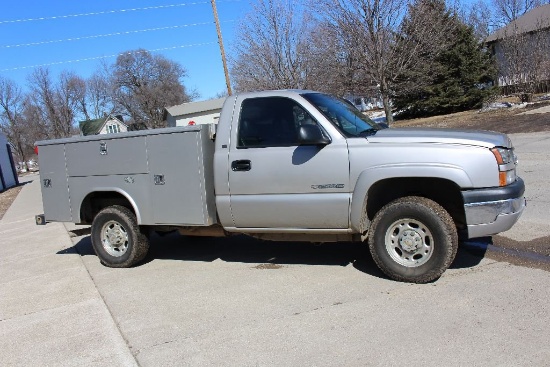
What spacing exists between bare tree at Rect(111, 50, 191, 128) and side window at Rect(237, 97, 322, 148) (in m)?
79.7

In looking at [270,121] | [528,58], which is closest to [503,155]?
[270,121]

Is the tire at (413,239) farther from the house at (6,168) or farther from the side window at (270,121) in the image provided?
the house at (6,168)

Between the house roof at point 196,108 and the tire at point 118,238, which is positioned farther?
the house roof at point 196,108

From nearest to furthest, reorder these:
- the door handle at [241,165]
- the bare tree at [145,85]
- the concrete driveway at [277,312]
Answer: the concrete driveway at [277,312], the door handle at [241,165], the bare tree at [145,85]

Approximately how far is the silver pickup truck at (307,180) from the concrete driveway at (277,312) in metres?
0.45

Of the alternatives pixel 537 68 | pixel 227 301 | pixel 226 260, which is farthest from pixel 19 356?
pixel 537 68

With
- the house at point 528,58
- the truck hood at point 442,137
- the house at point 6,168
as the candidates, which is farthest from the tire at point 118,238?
the house at point 528,58

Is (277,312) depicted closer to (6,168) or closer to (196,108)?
(6,168)

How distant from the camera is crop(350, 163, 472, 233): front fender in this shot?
4410mm

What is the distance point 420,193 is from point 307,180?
1.16m

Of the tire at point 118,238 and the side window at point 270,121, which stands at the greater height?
the side window at point 270,121

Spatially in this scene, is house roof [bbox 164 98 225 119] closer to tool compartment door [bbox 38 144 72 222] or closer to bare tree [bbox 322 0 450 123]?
bare tree [bbox 322 0 450 123]

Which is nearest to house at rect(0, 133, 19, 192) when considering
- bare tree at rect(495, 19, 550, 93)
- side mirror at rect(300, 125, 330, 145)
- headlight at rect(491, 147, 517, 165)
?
side mirror at rect(300, 125, 330, 145)

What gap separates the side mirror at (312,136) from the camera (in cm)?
476
